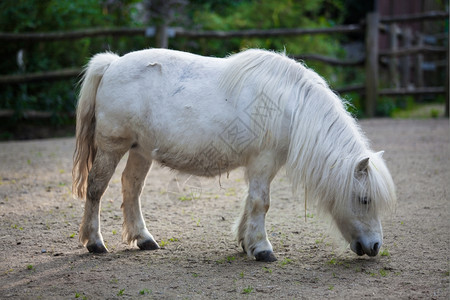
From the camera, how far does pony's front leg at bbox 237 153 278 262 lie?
3406 millimetres

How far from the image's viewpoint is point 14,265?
3.28m

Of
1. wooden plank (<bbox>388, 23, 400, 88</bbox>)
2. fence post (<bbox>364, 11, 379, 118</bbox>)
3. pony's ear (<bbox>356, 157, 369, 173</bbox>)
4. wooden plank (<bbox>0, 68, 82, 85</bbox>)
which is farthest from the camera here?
wooden plank (<bbox>388, 23, 400, 88</bbox>)

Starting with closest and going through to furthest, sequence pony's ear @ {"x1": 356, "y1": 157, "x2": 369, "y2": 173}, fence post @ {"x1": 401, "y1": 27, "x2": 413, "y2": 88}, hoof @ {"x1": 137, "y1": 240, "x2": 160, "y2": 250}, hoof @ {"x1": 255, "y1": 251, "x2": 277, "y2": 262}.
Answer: pony's ear @ {"x1": 356, "y1": 157, "x2": 369, "y2": 173} < hoof @ {"x1": 255, "y1": 251, "x2": 277, "y2": 262} < hoof @ {"x1": 137, "y1": 240, "x2": 160, "y2": 250} < fence post @ {"x1": 401, "y1": 27, "x2": 413, "y2": 88}

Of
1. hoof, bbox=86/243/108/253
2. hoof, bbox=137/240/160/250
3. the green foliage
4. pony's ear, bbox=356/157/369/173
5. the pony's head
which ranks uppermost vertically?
the green foliage

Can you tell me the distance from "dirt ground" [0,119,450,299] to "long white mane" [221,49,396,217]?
457 millimetres

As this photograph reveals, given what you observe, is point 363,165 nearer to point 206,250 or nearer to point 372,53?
point 206,250

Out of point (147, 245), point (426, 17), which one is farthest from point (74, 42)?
point (147, 245)

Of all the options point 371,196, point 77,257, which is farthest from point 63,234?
point 371,196

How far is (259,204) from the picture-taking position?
3.42m

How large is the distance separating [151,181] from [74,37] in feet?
15.0

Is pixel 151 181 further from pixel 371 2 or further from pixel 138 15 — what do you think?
pixel 371 2

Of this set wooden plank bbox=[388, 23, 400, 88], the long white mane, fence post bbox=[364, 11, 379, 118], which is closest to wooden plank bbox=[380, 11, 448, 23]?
fence post bbox=[364, 11, 379, 118]

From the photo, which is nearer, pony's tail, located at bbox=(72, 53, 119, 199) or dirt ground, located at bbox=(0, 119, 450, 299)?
dirt ground, located at bbox=(0, 119, 450, 299)

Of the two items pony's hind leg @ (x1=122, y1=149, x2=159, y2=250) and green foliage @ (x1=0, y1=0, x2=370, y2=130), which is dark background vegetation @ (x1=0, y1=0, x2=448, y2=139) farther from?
pony's hind leg @ (x1=122, y1=149, x2=159, y2=250)
